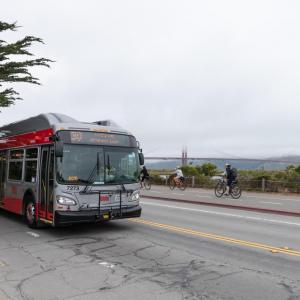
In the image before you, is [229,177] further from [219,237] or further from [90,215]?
[90,215]

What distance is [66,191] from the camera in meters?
10.4

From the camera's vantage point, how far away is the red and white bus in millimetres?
10516

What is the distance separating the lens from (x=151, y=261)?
7992mm

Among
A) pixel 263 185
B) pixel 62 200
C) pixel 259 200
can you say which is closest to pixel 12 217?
pixel 62 200

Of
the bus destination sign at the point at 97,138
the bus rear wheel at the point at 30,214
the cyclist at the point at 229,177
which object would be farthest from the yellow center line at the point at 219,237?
the cyclist at the point at 229,177

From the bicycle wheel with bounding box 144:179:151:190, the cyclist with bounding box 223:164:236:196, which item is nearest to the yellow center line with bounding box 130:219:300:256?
the cyclist with bounding box 223:164:236:196

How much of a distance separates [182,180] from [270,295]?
25.5 m

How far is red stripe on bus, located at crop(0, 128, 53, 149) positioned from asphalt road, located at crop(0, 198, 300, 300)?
92.3 inches

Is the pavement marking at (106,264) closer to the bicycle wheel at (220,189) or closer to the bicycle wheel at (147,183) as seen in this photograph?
the bicycle wheel at (220,189)

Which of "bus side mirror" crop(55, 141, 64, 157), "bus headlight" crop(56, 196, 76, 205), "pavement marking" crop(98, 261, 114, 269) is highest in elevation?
"bus side mirror" crop(55, 141, 64, 157)

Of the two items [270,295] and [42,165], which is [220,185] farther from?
[270,295]

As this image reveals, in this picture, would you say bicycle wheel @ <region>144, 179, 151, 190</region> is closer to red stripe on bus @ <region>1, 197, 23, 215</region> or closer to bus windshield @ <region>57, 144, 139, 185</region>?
red stripe on bus @ <region>1, 197, 23, 215</region>

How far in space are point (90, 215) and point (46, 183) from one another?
1.44 metres

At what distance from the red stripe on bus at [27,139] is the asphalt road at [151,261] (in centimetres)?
234
